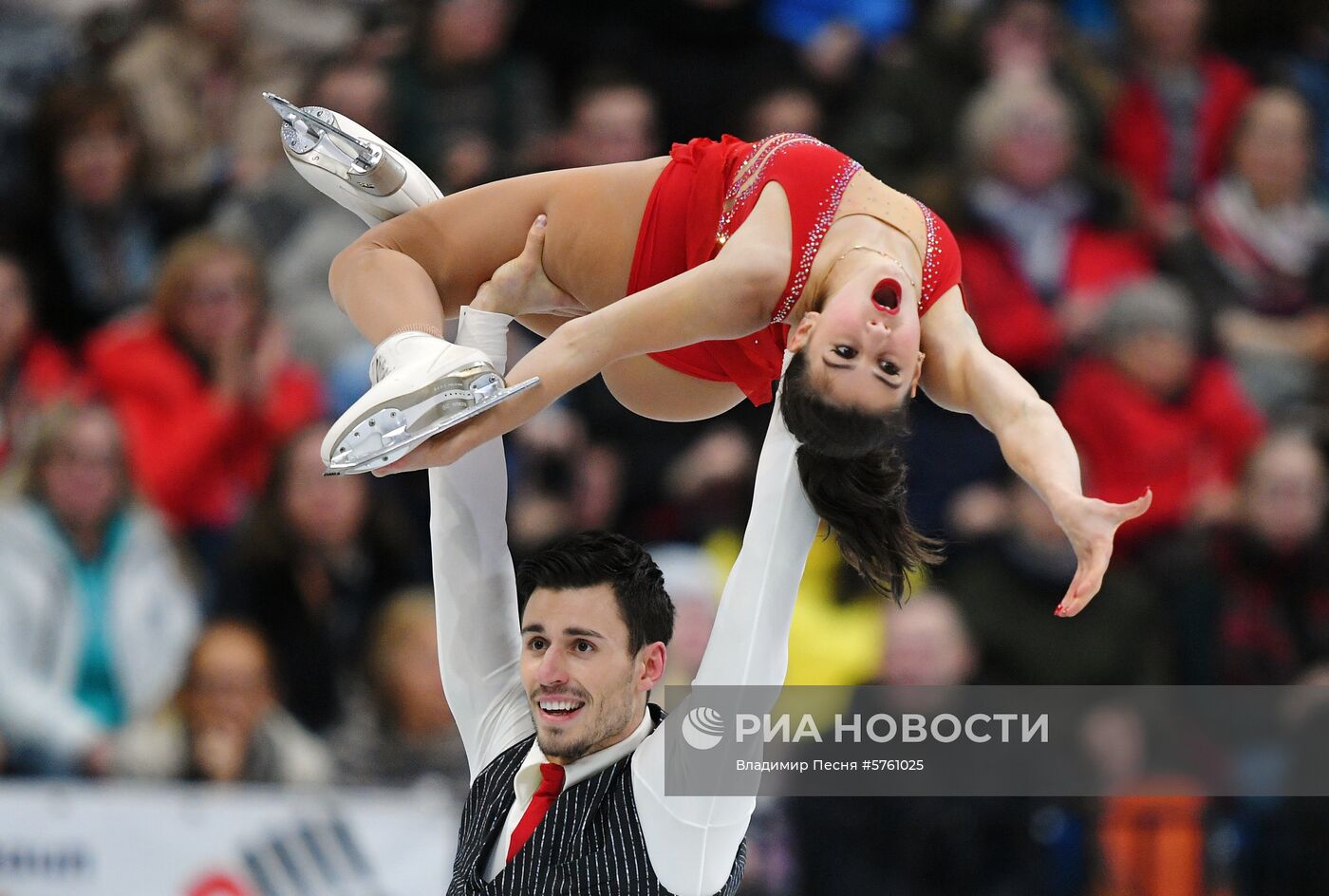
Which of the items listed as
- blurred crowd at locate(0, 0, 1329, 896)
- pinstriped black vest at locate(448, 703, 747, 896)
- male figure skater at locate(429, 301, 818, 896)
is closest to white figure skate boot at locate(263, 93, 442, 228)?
male figure skater at locate(429, 301, 818, 896)

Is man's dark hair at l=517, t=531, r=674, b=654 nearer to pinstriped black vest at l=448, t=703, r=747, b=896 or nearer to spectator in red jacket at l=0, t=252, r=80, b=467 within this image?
pinstriped black vest at l=448, t=703, r=747, b=896

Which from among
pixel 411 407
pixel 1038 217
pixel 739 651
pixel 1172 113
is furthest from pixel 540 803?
pixel 1172 113

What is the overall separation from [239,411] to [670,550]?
4.95 ft

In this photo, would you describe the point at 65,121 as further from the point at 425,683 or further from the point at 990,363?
the point at 990,363

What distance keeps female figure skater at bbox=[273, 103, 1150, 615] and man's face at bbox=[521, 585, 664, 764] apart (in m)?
0.34

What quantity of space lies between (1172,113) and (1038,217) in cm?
78

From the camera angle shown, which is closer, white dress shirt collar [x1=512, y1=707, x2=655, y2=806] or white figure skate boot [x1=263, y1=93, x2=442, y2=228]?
white dress shirt collar [x1=512, y1=707, x2=655, y2=806]

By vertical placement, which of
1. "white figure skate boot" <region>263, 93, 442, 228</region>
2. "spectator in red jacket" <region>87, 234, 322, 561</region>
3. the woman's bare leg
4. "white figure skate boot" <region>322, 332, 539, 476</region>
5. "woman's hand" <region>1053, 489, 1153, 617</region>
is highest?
"spectator in red jacket" <region>87, 234, 322, 561</region>

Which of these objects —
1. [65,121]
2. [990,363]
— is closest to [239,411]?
[65,121]

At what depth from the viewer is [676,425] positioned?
624cm

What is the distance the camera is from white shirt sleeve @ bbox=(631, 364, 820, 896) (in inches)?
126

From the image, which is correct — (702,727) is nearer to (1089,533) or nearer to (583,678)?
(583,678)

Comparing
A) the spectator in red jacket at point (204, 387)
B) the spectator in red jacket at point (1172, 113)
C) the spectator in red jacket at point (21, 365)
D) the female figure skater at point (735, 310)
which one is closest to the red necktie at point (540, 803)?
the female figure skater at point (735, 310)

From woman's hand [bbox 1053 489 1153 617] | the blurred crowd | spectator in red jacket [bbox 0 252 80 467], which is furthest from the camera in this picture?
spectator in red jacket [bbox 0 252 80 467]
